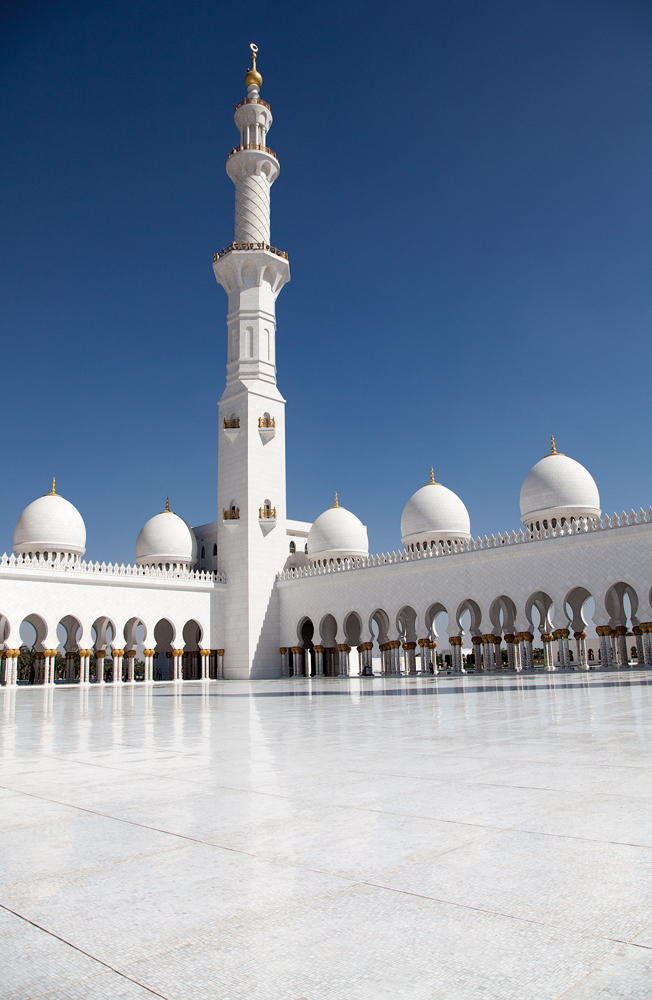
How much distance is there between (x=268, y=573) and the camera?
28750mm

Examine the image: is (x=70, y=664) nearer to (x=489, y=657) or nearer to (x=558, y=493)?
(x=489, y=657)

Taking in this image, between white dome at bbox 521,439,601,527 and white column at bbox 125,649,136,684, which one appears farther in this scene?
white column at bbox 125,649,136,684

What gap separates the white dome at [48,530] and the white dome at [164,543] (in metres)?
2.79

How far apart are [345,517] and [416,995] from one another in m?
29.6

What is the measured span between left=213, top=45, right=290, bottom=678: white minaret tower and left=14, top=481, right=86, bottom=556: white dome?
5.49 metres

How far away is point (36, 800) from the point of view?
12.0ft

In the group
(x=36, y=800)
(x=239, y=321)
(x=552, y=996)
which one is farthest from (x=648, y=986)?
(x=239, y=321)

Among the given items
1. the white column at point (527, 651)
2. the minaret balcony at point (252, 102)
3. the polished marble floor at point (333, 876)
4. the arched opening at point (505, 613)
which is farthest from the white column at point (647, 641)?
the minaret balcony at point (252, 102)

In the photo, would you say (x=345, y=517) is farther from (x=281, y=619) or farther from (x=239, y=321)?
(x=239, y=321)

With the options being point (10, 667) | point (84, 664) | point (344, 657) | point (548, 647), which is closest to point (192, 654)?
point (84, 664)

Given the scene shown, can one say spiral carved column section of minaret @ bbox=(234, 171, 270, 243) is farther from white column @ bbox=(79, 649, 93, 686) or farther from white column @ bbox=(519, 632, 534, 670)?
white column @ bbox=(519, 632, 534, 670)

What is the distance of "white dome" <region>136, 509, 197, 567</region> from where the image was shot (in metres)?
30.3

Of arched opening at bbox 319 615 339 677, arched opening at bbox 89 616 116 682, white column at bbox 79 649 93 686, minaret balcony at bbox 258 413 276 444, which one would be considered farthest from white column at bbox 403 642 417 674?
white column at bbox 79 649 93 686

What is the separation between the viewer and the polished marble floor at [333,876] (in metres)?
1.71
